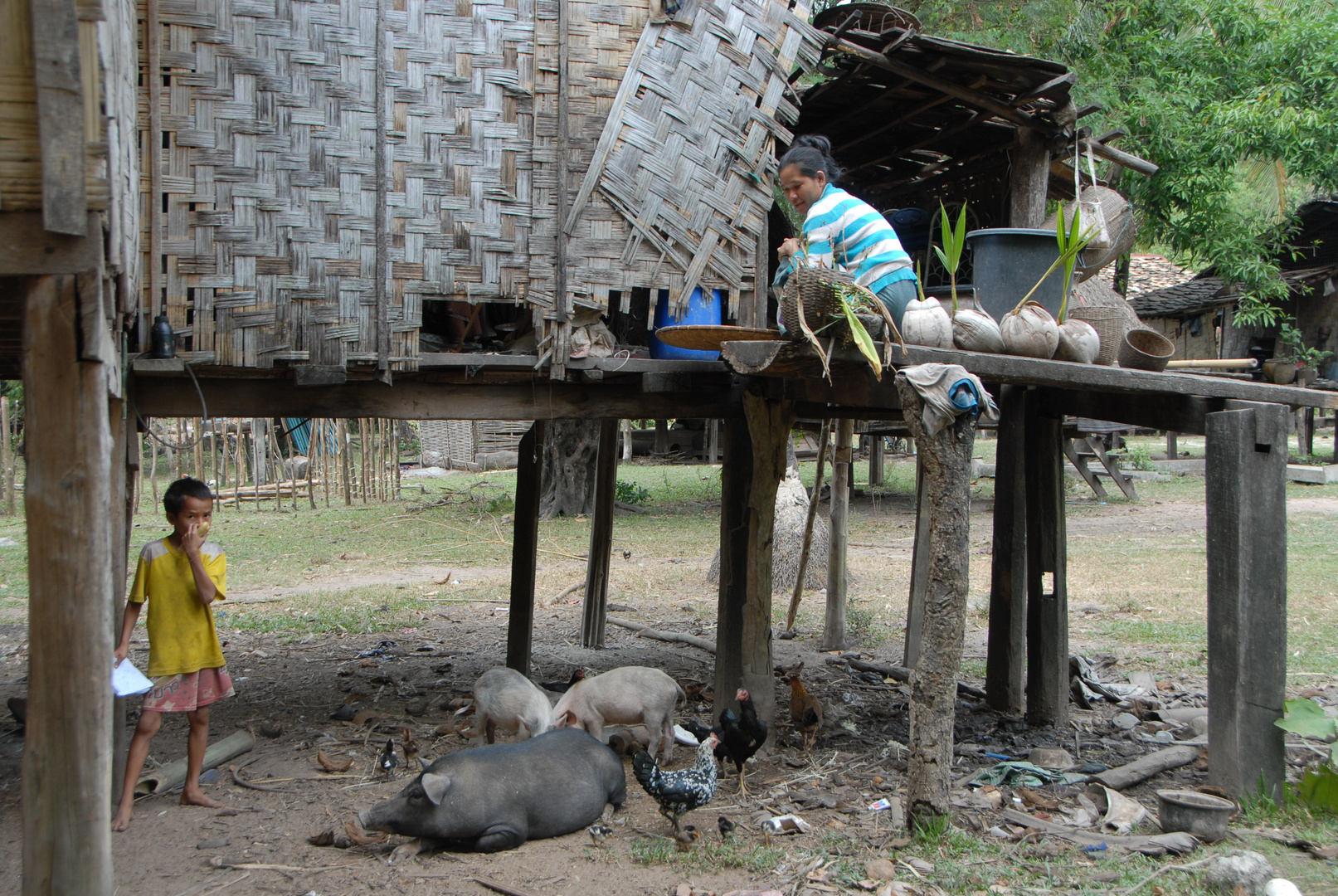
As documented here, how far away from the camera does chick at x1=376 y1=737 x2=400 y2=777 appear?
5.43 meters

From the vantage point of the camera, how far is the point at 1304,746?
5.95 metres

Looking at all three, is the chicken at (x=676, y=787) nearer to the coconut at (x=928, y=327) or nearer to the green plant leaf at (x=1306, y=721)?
the coconut at (x=928, y=327)

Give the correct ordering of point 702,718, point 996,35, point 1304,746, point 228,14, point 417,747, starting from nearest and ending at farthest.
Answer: point 228,14
point 1304,746
point 417,747
point 702,718
point 996,35

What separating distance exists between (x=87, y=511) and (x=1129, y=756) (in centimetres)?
597

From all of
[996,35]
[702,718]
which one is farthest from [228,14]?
[996,35]

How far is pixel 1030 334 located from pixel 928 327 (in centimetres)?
55

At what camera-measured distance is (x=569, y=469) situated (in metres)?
17.0

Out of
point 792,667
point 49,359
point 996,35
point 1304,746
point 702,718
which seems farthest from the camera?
point 996,35

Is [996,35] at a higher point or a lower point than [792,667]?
higher

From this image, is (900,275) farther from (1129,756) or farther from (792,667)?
(792,667)

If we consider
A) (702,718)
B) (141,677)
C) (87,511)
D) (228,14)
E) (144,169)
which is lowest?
(702,718)

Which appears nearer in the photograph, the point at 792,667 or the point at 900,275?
the point at 900,275

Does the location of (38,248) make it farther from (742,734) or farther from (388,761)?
(742,734)

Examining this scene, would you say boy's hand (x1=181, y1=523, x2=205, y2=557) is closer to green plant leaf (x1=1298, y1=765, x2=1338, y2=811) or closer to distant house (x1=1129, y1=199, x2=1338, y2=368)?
green plant leaf (x1=1298, y1=765, x2=1338, y2=811)
